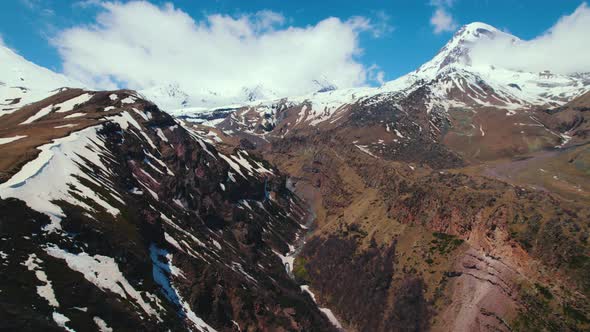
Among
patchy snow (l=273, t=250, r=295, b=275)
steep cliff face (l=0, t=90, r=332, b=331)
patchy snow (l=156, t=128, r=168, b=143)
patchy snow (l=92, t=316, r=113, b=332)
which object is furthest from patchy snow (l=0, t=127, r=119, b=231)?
patchy snow (l=273, t=250, r=295, b=275)

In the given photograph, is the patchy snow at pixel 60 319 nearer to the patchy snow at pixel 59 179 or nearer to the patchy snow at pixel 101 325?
the patchy snow at pixel 101 325

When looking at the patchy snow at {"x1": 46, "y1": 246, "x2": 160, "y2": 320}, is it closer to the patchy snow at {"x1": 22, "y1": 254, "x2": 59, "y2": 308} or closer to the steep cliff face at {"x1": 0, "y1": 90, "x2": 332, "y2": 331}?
the steep cliff face at {"x1": 0, "y1": 90, "x2": 332, "y2": 331}

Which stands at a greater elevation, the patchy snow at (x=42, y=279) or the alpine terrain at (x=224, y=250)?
the alpine terrain at (x=224, y=250)

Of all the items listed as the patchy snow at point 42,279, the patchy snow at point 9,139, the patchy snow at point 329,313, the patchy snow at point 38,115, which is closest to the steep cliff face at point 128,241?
the patchy snow at point 42,279

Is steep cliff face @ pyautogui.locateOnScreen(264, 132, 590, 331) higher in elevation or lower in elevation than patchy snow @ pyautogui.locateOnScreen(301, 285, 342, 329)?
higher

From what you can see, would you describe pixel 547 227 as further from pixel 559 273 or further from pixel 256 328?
pixel 256 328

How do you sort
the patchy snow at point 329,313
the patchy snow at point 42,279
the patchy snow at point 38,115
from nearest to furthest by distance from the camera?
the patchy snow at point 42,279 < the patchy snow at point 329,313 < the patchy snow at point 38,115

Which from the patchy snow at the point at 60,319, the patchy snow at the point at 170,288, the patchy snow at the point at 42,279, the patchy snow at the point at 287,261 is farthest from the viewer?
the patchy snow at the point at 287,261

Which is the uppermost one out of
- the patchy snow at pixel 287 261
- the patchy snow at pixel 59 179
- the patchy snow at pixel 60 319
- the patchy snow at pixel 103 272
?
the patchy snow at pixel 287 261
